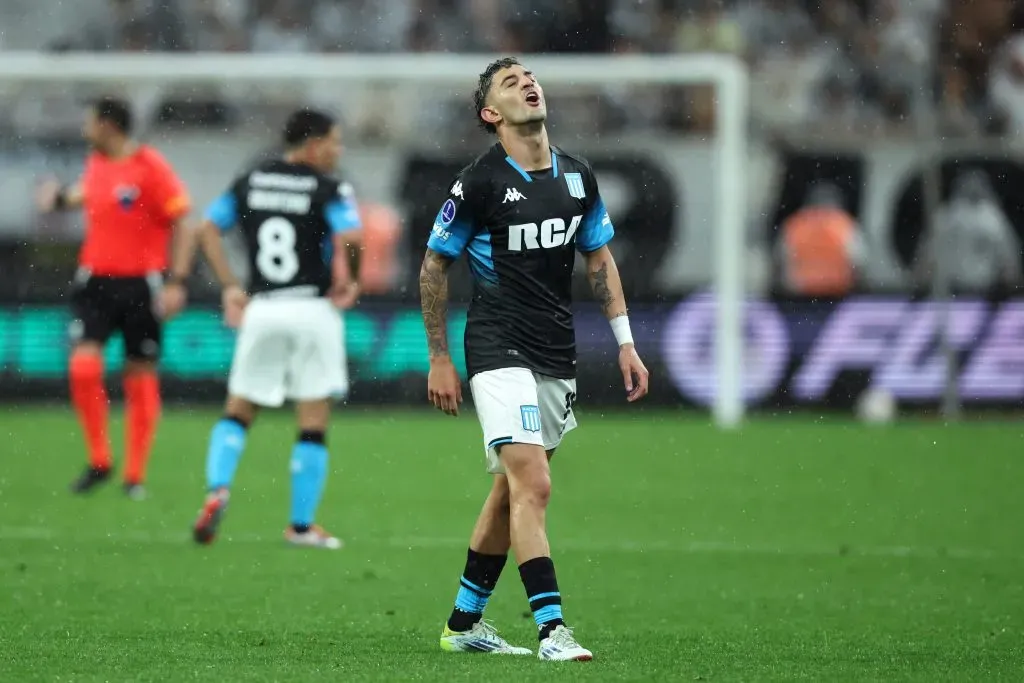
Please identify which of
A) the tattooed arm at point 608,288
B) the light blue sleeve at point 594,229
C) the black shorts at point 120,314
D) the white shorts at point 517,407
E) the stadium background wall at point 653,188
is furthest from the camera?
the stadium background wall at point 653,188

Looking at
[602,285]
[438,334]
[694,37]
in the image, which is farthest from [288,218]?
[694,37]

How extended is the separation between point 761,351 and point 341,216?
8.45 metres

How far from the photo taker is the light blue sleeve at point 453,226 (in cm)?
645

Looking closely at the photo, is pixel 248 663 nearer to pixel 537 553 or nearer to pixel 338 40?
pixel 537 553

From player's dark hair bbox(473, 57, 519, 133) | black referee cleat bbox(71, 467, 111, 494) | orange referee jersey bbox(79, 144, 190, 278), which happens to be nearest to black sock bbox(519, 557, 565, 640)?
player's dark hair bbox(473, 57, 519, 133)

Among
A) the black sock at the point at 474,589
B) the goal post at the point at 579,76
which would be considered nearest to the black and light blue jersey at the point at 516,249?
the black sock at the point at 474,589

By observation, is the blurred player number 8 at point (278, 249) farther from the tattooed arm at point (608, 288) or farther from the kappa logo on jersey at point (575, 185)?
the kappa logo on jersey at point (575, 185)

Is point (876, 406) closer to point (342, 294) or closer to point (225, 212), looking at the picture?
point (342, 294)

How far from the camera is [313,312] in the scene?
1017 centimetres

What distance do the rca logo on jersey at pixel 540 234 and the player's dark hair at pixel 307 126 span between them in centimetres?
377

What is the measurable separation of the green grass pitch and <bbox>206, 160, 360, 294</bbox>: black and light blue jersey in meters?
1.51

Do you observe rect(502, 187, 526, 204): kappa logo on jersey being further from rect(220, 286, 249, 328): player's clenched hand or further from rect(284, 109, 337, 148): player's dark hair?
rect(220, 286, 249, 328): player's clenched hand

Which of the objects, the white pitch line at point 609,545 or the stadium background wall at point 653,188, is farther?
the stadium background wall at point 653,188

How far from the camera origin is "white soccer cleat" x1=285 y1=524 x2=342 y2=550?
32.1 feet
